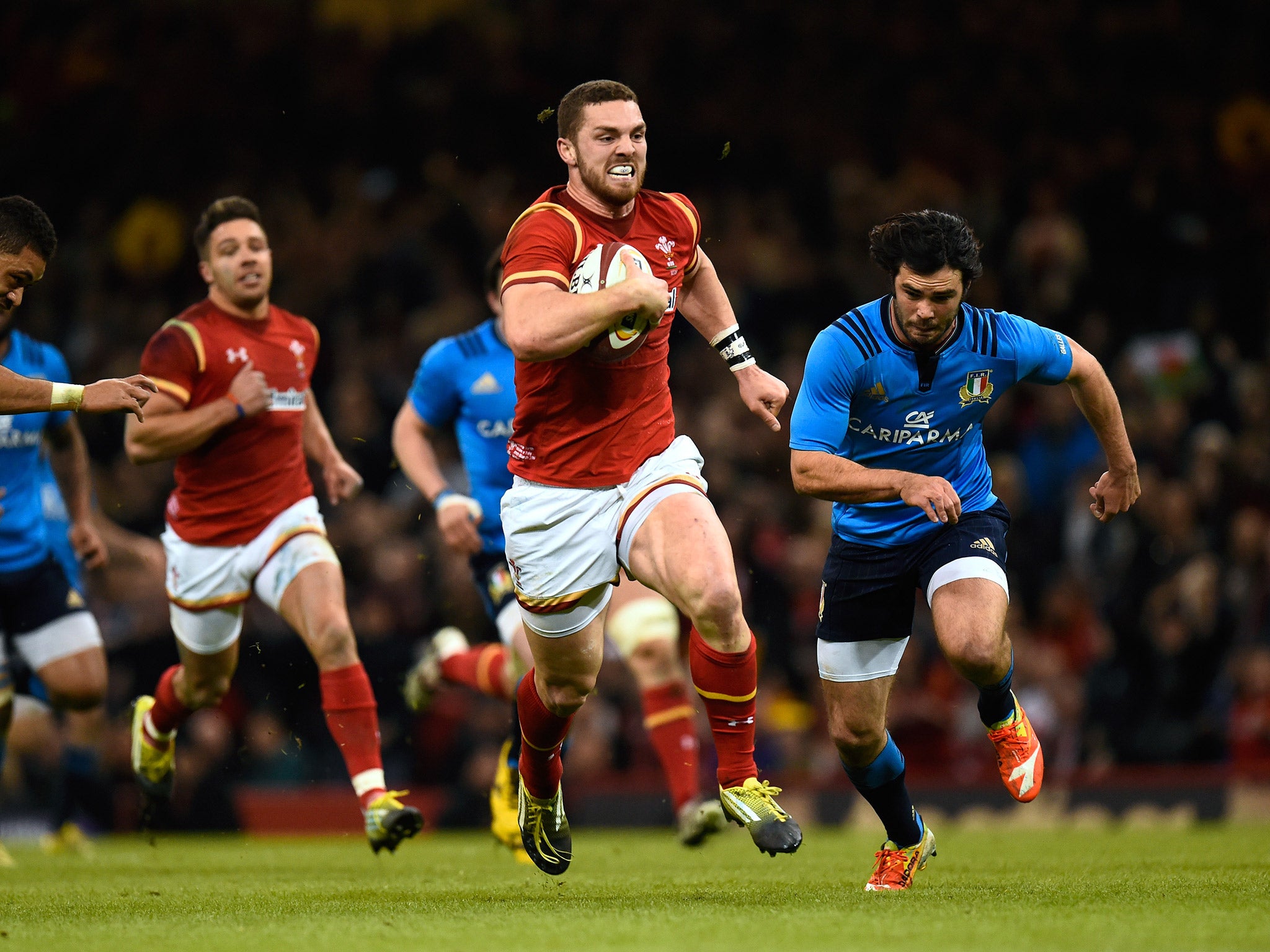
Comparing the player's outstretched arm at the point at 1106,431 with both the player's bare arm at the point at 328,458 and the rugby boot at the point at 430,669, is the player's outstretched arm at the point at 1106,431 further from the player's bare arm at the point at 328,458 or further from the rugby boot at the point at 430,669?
the rugby boot at the point at 430,669

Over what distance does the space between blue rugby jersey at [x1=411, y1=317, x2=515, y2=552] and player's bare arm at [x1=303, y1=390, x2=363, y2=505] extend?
0.71 m

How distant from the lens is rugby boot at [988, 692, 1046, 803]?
244 inches

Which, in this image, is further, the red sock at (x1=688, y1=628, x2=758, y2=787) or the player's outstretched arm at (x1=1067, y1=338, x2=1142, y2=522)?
the player's outstretched arm at (x1=1067, y1=338, x2=1142, y2=522)

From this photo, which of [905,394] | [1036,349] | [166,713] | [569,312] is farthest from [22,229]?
[1036,349]

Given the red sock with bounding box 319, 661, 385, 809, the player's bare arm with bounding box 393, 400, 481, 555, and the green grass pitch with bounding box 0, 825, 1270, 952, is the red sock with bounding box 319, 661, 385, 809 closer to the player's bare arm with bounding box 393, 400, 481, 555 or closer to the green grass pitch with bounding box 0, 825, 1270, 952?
the green grass pitch with bounding box 0, 825, 1270, 952

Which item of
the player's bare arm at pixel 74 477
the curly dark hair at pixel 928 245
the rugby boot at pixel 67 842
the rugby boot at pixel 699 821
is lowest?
the rugby boot at pixel 67 842

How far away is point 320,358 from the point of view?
15.8m

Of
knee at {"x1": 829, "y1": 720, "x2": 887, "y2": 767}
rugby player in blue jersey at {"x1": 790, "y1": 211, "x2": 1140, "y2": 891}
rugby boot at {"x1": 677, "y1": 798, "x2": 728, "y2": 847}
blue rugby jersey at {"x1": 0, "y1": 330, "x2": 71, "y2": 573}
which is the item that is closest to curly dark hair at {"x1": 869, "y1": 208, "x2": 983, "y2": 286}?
rugby player in blue jersey at {"x1": 790, "y1": 211, "x2": 1140, "y2": 891}

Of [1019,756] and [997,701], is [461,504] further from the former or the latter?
[1019,756]

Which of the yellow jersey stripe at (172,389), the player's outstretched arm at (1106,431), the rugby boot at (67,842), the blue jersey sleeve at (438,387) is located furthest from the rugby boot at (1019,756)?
the rugby boot at (67,842)

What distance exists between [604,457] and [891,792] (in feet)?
5.95

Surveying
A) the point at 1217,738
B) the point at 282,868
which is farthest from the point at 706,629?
the point at 1217,738

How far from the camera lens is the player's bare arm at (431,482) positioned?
8.63 meters

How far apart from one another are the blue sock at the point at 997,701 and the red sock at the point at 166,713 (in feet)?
14.2
